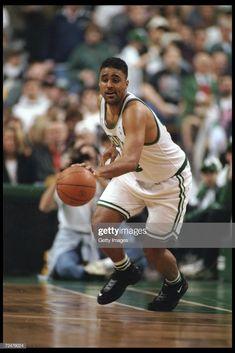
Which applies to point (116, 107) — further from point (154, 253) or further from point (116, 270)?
point (116, 270)

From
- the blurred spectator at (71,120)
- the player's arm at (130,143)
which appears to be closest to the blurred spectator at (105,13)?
the blurred spectator at (71,120)

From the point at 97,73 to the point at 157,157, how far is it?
591 centimetres

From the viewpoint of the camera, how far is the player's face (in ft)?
21.5

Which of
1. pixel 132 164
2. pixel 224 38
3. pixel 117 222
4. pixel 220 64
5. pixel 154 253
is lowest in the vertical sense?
pixel 154 253

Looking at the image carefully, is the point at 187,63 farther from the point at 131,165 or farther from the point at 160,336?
the point at 160,336

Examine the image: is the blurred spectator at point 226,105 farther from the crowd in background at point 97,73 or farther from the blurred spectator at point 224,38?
the blurred spectator at point 224,38

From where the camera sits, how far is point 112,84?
657 cm

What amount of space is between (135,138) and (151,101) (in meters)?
5.94

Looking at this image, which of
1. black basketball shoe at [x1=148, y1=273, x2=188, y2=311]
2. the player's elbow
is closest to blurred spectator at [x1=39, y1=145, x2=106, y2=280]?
black basketball shoe at [x1=148, y1=273, x2=188, y2=311]

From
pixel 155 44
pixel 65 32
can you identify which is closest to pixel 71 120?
pixel 155 44

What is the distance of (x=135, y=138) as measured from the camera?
634 cm

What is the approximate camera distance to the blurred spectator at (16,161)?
10.6m

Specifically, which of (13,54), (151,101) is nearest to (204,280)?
(151,101)

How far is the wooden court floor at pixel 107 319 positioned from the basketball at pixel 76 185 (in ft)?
2.67
